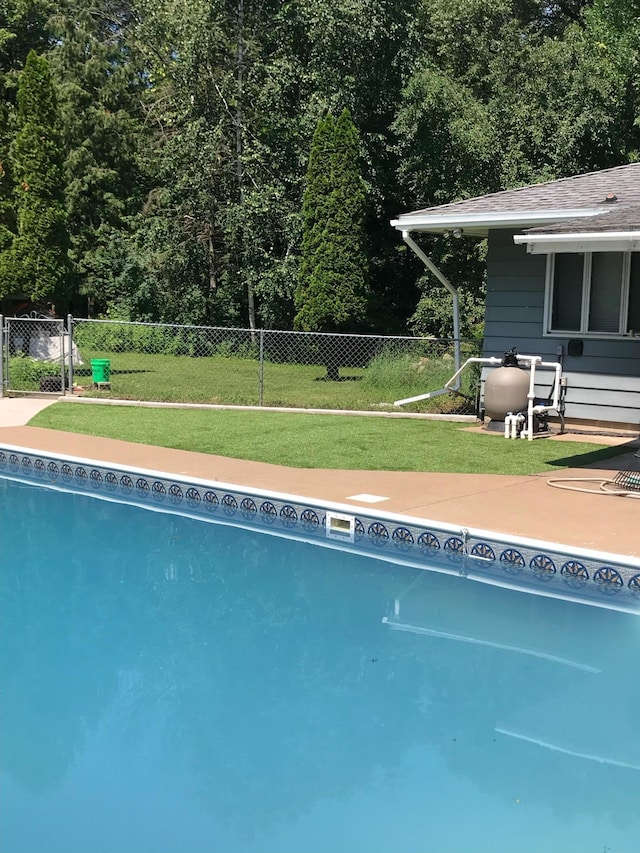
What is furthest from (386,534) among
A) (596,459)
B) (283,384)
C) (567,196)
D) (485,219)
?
(283,384)

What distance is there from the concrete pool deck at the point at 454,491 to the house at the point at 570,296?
1.09 metres

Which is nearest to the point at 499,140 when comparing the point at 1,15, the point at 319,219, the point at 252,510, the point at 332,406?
the point at 319,219

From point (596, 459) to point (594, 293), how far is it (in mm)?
2882

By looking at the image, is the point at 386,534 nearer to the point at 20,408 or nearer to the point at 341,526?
the point at 341,526

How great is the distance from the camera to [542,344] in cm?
1258

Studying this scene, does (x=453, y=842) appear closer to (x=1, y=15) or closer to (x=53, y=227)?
(x=53, y=227)

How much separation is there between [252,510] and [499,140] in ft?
53.8

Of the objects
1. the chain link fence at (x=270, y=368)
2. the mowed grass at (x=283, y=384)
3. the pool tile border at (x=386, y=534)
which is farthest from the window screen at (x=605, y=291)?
the pool tile border at (x=386, y=534)

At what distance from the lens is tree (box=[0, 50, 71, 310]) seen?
1827 cm

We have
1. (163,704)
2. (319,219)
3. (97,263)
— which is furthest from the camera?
(97,263)

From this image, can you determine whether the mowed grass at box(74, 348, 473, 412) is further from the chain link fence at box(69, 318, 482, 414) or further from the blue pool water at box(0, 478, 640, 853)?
the blue pool water at box(0, 478, 640, 853)

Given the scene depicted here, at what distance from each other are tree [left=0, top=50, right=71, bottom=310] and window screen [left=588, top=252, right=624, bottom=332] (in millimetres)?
11439

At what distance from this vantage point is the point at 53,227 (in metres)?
18.6

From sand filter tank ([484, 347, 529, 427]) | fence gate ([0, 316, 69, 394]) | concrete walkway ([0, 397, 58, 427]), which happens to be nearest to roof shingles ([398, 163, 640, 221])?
sand filter tank ([484, 347, 529, 427])
